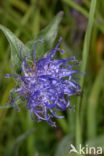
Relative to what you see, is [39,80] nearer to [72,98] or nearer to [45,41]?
[45,41]

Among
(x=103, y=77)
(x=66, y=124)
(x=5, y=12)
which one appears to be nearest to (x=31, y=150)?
(x=66, y=124)

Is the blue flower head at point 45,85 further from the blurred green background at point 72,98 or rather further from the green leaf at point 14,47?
the blurred green background at point 72,98

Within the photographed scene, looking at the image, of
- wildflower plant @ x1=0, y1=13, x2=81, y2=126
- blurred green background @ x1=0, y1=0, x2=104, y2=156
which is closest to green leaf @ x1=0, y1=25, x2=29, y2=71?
wildflower plant @ x1=0, y1=13, x2=81, y2=126

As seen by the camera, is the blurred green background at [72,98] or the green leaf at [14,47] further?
the blurred green background at [72,98]

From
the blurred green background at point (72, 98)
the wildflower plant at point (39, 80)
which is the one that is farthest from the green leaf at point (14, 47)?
the blurred green background at point (72, 98)

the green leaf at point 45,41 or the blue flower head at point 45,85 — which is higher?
the green leaf at point 45,41

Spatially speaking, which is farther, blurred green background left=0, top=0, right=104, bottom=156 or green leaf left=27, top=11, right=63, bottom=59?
blurred green background left=0, top=0, right=104, bottom=156

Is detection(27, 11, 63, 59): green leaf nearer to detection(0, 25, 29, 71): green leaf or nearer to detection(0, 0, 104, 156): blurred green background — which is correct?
detection(0, 25, 29, 71): green leaf

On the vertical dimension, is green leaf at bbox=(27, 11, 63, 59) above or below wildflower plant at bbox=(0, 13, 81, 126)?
above
